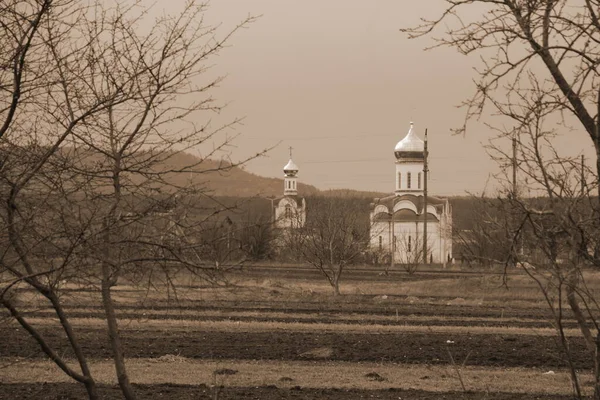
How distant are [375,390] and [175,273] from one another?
274 inches

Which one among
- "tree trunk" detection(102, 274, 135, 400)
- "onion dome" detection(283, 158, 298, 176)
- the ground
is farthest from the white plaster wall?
"tree trunk" detection(102, 274, 135, 400)

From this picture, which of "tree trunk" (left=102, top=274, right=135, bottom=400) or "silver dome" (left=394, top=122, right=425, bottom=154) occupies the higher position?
"silver dome" (left=394, top=122, right=425, bottom=154)

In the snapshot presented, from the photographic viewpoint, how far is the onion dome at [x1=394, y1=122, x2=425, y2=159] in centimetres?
9644

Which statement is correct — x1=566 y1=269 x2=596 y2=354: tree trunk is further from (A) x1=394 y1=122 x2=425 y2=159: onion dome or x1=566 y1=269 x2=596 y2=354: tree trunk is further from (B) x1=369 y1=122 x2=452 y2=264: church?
(A) x1=394 y1=122 x2=425 y2=159: onion dome

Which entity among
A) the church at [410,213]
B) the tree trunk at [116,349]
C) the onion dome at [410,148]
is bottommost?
the tree trunk at [116,349]

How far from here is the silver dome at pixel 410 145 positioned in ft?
318

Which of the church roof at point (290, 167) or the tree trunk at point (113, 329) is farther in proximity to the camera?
the church roof at point (290, 167)

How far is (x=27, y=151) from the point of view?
7863mm

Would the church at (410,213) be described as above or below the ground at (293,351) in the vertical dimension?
above

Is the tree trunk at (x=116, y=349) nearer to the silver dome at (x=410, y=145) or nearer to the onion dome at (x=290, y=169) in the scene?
the silver dome at (x=410, y=145)

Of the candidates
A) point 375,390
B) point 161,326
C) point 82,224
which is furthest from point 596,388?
point 161,326

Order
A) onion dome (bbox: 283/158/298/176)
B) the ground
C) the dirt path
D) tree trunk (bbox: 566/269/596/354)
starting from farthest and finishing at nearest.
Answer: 1. onion dome (bbox: 283/158/298/176)
2. the dirt path
3. the ground
4. tree trunk (bbox: 566/269/596/354)

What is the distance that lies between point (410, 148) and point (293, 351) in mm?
79845

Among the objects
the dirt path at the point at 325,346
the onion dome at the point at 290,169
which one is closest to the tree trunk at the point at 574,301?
the dirt path at the point at 325,346
